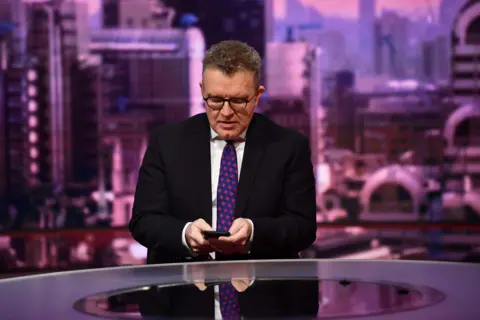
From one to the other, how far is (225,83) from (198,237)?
1.12 ft

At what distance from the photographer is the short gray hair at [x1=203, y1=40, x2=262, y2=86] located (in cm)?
169

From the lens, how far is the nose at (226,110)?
1.73 metres

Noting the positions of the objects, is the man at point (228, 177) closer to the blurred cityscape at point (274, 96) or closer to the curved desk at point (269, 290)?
the curved desk at point (269, 290)

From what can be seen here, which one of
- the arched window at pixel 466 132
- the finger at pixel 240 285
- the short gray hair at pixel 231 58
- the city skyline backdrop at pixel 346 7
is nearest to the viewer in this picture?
the finger at pixel 240 285

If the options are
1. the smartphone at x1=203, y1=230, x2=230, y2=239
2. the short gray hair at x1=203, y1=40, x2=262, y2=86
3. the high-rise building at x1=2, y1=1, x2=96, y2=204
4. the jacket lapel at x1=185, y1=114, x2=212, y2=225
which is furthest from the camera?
the high-rise building at x1=2, y1=1, x2=96, y2=204

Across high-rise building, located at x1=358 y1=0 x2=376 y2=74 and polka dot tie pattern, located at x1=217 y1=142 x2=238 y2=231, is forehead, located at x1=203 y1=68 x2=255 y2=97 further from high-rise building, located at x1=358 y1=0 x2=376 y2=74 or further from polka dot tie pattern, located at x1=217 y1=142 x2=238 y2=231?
high-rise building, located at x1=358 y1=0 x2=376 y2=74

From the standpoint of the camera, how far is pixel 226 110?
1.74 meters

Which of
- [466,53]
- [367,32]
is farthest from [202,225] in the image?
[466,53]

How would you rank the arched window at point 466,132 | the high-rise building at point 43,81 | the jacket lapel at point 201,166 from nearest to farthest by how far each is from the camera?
1. the jacket lapel at point 201,166
2. the arched window at point 466,132
3. the high-rise building at point 43,81

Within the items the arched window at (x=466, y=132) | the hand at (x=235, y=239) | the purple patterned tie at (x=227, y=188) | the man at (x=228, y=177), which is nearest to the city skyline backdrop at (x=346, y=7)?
the arched window at (x=466, y=132)

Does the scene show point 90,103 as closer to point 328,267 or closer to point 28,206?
point 28,206

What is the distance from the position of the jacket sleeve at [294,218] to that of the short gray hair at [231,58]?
265mm

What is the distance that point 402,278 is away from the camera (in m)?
1.37

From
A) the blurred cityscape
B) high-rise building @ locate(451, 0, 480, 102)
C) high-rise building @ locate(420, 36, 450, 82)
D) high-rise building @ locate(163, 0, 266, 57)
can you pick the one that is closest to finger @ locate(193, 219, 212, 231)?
the blurred cityscape
